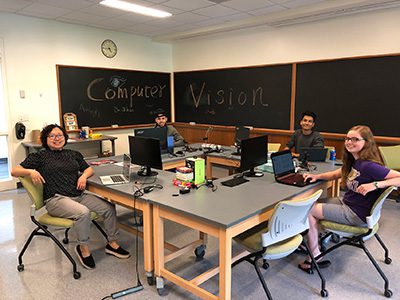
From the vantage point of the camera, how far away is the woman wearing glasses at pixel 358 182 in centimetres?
233

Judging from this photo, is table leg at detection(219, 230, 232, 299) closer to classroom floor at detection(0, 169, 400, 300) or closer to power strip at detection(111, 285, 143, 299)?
classroom floor at detection(0, 169, 400, 300)

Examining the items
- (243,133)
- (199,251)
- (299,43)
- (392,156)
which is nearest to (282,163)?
(199,251)

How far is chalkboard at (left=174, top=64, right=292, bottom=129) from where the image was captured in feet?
18.3

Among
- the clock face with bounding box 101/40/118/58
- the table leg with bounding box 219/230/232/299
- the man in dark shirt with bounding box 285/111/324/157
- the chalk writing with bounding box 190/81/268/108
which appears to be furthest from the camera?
the clock face with bounding box 101/40/118/58

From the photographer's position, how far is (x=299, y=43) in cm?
524

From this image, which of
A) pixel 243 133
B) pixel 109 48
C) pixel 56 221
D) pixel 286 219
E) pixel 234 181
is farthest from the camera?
pixel 109 48

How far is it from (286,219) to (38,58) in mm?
4939

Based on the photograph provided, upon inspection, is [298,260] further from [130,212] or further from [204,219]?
[130,212]

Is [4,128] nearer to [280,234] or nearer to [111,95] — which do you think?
[111,95]

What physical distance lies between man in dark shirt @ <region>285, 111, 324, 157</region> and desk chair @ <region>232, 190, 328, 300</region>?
6.48 ft

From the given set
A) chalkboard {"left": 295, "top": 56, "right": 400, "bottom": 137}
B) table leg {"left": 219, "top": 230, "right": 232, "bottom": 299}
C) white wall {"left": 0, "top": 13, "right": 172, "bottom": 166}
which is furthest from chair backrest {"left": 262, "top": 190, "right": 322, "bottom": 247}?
white wall {"left": 0, "top": 13, "right": 172, "bottom": 166}

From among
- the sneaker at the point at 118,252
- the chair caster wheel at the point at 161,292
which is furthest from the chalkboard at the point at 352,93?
the chair caster wheel at the point at 161,292

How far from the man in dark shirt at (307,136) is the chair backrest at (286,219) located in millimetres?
1993

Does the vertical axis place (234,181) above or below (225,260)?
above
